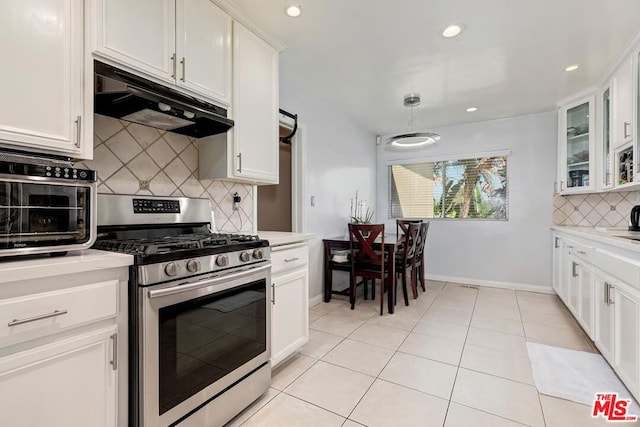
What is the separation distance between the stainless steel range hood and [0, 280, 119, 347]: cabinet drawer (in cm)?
85

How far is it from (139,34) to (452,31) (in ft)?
6.93

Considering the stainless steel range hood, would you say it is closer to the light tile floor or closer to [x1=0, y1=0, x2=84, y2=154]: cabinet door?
[x1=0, y1=0, x2=84, y2=154]: cabinet door

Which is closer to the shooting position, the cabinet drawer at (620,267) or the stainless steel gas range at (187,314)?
the stainless steel gas range at (187,314)

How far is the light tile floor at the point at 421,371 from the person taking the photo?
1592 mm

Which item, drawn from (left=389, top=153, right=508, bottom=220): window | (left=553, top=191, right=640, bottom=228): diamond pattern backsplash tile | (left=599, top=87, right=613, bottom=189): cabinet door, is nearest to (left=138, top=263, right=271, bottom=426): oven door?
(left=599, top=87, right=613, bottom=189): cabinet door

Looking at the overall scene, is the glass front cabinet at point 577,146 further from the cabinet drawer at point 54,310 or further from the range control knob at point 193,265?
the cabinet drawer at point 54,310

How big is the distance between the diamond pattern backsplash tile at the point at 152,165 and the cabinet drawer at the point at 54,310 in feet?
2.38

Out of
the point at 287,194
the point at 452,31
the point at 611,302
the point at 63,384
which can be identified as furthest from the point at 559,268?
the point at 63,384

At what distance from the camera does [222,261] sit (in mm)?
1435

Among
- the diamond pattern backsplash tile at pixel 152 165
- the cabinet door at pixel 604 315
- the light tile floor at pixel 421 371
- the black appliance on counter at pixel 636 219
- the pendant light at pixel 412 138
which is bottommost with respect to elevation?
the light tile floor at pixel 421 371

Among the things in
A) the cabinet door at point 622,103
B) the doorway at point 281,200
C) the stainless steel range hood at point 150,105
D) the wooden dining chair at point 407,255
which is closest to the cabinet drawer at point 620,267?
the cabinet door at point 622,103

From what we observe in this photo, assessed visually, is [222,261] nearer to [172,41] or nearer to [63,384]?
[63,384]

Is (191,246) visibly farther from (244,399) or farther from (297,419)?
(297,419)

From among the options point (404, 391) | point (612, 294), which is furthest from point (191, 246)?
point (612, 294)
